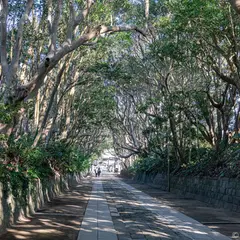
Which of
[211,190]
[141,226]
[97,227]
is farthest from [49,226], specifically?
[211,190]

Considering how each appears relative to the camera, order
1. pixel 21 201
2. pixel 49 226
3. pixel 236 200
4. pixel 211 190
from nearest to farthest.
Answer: pixel 49 226 → pixel 21 201 → pixel 236 200 → pixel 211 190

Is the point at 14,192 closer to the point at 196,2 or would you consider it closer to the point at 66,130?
the point at 196,2

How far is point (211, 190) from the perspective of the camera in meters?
16.2

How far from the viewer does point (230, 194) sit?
45.7 ft

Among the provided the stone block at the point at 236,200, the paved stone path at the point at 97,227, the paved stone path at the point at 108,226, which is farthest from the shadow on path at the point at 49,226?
the stone block at the point at 236,200

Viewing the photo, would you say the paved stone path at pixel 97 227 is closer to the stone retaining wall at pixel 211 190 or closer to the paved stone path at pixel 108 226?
the paved stone path at pixel 108 226

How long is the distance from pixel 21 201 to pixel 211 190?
8870 millimetres

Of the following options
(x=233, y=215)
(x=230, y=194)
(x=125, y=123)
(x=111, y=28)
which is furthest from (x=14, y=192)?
(x=125, y=123)

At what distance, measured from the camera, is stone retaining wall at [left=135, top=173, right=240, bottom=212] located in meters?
13.6

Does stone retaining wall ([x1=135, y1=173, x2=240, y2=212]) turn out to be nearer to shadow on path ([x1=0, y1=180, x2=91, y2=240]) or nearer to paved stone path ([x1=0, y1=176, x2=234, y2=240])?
paved stone path ([x1=0, y1=176, x2=234, y2=240])

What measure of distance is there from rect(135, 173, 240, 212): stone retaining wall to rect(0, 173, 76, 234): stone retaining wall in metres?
6.76

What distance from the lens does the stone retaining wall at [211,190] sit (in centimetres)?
1359

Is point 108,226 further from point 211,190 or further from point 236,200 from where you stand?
point 211,190

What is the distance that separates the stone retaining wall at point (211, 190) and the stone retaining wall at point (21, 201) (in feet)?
22.2
